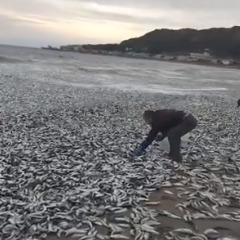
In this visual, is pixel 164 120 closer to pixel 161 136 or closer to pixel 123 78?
pixel 161 136

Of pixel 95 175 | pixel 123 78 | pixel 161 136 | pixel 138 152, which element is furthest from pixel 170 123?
pixel 123 78

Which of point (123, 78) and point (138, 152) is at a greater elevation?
point (138, 152)

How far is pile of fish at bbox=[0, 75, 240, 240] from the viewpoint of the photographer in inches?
253

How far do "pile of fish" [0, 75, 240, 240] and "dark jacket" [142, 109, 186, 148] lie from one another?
81 centimetres

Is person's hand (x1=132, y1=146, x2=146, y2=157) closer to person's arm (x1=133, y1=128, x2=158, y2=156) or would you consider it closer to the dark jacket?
person's arm (x1=133, y1=128, x2=158, y2=156)

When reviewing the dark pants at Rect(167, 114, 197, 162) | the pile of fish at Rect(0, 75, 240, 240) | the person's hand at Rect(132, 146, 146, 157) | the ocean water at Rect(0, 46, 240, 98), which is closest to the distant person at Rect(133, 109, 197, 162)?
the dark pants at Rect(167, 114, 197, 162)

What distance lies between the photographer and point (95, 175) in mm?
8680

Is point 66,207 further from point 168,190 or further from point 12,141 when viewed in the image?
point 12,141

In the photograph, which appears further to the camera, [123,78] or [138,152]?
[123,78]

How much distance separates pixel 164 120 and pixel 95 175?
1865 millimetres

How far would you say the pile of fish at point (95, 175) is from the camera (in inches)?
253

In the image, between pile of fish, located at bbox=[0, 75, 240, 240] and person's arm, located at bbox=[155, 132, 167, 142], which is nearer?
pile of fish, located at bbox=[0, 75, 240, 240]

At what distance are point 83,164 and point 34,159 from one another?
1127 millimetres

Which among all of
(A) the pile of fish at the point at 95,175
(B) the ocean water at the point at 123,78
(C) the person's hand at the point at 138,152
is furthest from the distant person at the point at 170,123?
(B) the ocean water at the point at 123,78
